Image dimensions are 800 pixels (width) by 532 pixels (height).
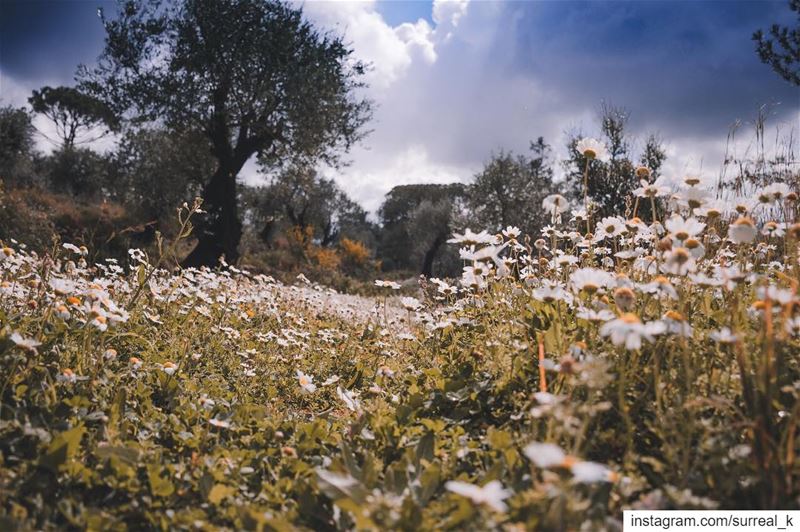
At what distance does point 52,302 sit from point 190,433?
1.13m

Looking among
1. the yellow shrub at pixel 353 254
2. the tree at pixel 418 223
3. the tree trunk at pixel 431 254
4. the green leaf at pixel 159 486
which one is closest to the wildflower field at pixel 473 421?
the green leaf at pixel 159 486

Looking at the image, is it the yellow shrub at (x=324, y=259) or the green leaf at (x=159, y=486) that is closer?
the green leaf at (x=159, y=486)

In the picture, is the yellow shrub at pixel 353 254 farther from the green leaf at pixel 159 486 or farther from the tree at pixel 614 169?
the green leaf at pixel 159 486

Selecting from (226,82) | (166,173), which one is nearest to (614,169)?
(226,82)

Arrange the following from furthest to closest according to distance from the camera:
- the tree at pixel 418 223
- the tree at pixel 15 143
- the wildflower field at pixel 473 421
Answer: the tree at pixel 418 223, the tree at pixel 15 143, the wildflower field at pixel 473 421

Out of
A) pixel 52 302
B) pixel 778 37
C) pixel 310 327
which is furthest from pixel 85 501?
pixel 778 37

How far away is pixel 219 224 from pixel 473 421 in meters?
13.0

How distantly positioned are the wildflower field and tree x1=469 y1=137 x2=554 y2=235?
20100 millimetres

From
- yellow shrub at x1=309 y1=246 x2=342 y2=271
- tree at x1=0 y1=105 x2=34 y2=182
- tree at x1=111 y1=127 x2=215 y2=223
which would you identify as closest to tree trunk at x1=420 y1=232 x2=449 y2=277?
yellow shrub at x1=309 y1=246 x2=342 y2=271

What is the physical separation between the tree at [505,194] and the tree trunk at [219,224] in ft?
41.0

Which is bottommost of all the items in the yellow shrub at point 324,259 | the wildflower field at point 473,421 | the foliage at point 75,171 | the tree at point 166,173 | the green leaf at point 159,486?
the green leaf at point 159,486

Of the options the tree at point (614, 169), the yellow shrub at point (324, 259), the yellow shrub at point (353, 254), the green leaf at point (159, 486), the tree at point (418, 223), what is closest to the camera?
the green leaf at point (159, 486)

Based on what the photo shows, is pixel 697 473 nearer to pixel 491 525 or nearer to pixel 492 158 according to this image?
pixel 491 525

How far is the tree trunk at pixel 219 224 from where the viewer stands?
45.0 ft
